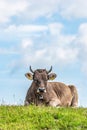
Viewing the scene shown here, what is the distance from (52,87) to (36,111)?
8.66m

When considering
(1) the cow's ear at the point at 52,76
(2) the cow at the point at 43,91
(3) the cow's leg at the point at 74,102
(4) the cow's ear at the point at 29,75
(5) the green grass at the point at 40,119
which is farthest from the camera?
(3) the cow's leg at the point at 74,102

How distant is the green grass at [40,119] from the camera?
648 inches

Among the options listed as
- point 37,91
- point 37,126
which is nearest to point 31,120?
point 37,126

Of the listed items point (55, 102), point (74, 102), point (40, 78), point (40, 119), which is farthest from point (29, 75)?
point (40, 119)

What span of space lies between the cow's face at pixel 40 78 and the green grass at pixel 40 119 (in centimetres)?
587

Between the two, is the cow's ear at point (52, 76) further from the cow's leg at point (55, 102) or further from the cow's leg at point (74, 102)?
the cow's leg at point (74, 102)

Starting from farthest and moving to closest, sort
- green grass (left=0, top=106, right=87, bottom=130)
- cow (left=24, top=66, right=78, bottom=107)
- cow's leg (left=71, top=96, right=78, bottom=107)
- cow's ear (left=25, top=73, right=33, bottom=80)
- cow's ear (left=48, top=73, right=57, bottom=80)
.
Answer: cow's leg (left=71, top=96, right=78, bottom=107)
cow's ear (left=48, top=73, right=57, bottom=80)
cow's ear (left=25, top=73, right=33, bottom=80)
cow (left=24, top=66, right=78, bottom=107)
green grass (left=0, top=106, right=87, bottom=130)

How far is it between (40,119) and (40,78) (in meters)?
7.79

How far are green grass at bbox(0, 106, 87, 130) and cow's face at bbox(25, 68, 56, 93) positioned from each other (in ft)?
19.3

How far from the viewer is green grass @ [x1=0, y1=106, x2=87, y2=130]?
16.5 metres

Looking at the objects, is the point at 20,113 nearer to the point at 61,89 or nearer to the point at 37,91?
the point at 37,91

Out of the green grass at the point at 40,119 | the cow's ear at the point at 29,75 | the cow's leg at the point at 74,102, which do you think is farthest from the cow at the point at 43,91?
the green grass at the point at 40,119

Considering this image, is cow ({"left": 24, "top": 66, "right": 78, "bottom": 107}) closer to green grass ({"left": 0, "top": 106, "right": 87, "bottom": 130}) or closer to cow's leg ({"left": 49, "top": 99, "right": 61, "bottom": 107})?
cow's leg ({"left": 49, "top": 99, "right": 61, "bottom": 107})

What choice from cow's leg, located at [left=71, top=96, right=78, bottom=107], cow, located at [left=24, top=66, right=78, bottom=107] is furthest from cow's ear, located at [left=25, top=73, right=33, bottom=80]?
cow's leg, located at [left=71, top=96, right=78, bottom=107]
